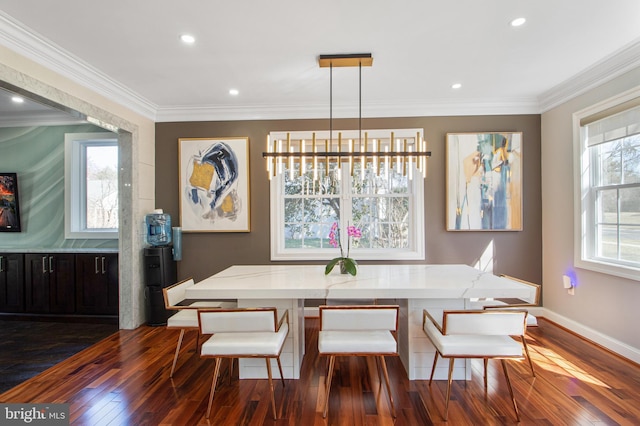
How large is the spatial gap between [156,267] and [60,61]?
7.37ft

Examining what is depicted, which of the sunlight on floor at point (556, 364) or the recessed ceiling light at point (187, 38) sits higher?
the recessed ceiling light at point (187, 38)

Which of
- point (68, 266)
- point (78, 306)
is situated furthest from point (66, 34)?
point (78, 306)

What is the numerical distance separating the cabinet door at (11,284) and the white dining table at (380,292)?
3153mm

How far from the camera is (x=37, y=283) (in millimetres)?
3734

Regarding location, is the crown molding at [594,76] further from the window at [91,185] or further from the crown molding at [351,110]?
the window at [91,185]

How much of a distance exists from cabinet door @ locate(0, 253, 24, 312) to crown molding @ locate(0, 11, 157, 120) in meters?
2.56

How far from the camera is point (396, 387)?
2.21 m

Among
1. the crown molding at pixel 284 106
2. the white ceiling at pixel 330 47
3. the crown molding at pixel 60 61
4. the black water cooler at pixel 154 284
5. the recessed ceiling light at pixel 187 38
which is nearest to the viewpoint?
the white ceiling at pixel 330 47

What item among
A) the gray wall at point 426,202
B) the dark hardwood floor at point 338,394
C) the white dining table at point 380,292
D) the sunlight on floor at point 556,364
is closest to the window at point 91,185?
the gray wall at point 426,202

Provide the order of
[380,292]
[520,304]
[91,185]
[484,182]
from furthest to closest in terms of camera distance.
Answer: [91,185] < [484,182] < [520,304] < [380,292]

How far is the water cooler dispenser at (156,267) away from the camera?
11.6 feet

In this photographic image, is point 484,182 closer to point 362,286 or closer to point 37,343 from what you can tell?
point 362,286

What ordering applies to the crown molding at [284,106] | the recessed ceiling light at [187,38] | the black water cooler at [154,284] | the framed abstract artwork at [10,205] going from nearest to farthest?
the recessed ceiling light at [187,38] < the crown molding at [284,106] < the black water cooler at [154,284] < the framed abstract artwork at [10,205]
